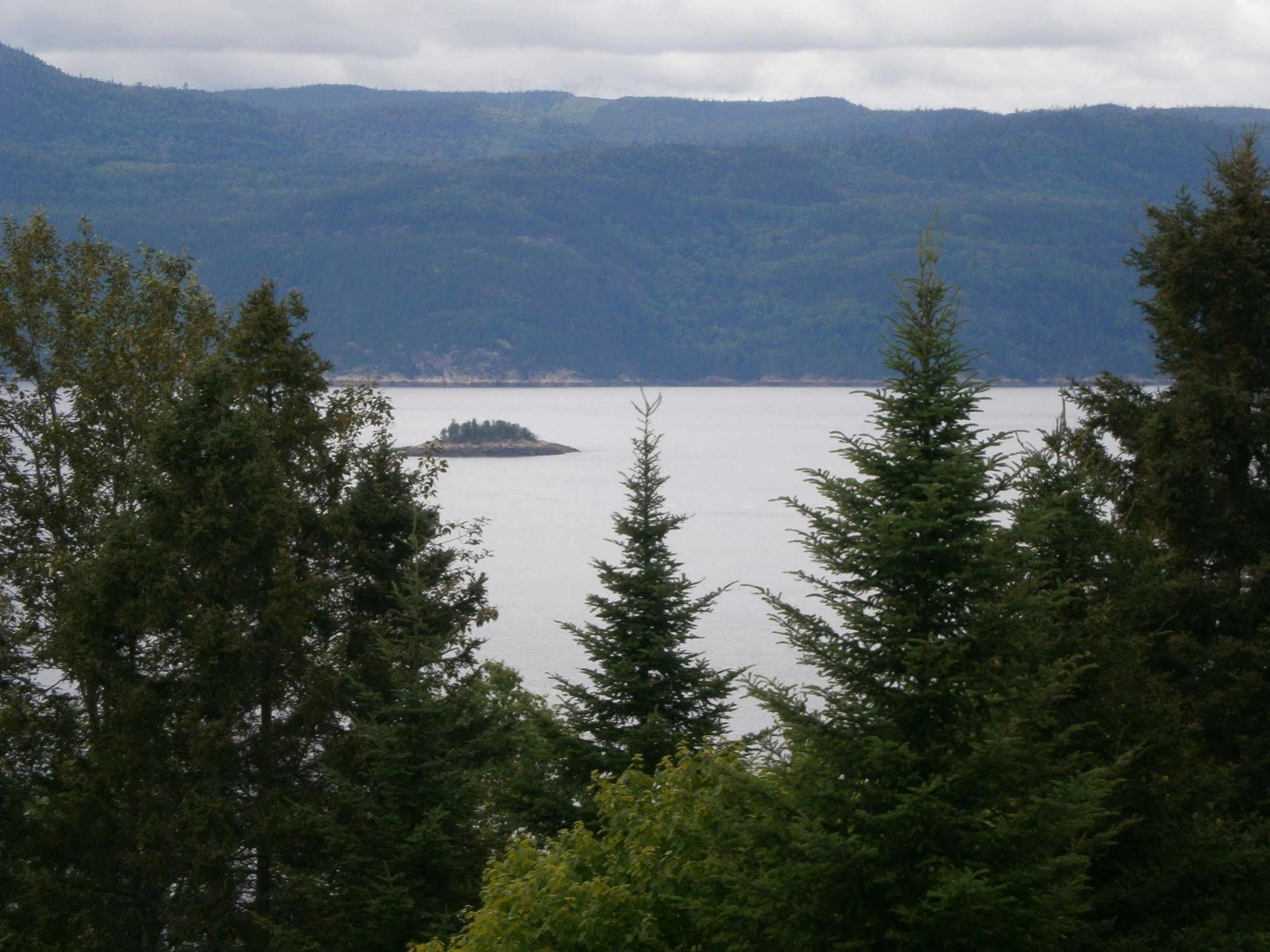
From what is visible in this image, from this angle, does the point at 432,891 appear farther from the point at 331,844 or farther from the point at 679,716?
the point at 679,716

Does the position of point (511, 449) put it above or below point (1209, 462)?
below

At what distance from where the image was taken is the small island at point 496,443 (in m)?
151

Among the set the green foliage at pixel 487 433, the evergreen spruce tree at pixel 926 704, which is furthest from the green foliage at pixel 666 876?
the green foliage at pixel 487 433

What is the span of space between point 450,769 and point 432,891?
131 centimetres

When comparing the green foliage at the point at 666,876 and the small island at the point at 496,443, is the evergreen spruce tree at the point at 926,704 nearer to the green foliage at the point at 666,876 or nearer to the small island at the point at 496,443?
the green foliage at the point at 666,876

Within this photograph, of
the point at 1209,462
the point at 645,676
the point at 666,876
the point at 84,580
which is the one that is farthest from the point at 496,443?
the point at 666,876

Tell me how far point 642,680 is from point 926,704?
7020 millimetres

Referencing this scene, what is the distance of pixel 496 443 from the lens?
154375 mm

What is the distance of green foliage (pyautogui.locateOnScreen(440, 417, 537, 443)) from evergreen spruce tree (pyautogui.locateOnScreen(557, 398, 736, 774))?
13474 centimetres

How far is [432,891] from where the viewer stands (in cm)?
1456

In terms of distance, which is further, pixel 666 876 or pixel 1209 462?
pixel 1209 462

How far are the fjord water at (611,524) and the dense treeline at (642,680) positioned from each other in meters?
1.18

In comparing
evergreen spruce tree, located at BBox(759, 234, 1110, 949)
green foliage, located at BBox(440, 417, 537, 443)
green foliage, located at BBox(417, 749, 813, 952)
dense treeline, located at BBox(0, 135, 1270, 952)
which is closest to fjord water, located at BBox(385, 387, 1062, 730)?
evergreen spruce tree, located at BBox(759, 234, 1110, 949)

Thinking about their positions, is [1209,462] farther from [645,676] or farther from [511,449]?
[511,449]
